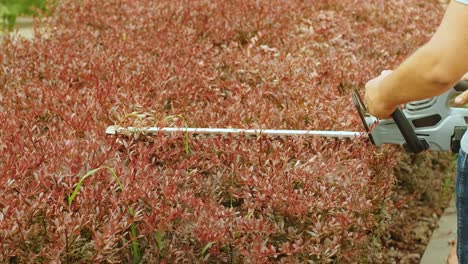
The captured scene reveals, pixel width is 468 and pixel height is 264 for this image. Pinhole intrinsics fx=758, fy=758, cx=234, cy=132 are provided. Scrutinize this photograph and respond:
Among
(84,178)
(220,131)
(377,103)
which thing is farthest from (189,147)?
(377,103)

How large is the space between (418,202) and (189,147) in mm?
2491

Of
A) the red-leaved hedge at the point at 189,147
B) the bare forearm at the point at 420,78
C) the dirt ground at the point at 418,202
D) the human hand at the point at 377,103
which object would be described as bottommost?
the dirt ground at the point at 418,202

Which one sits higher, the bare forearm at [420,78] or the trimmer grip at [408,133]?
the bare forearm at [420,78]

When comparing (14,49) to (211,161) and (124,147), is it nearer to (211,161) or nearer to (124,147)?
(124,147)

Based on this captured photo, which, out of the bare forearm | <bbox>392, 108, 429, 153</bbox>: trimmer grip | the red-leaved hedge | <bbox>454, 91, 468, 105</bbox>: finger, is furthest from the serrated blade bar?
the bare forearm

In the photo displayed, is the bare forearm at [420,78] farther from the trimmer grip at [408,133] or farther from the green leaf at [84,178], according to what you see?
the green leaf at [84,178]

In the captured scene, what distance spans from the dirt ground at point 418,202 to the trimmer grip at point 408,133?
1.15m

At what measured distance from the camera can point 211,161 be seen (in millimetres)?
3043

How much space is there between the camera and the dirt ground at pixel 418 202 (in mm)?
4465

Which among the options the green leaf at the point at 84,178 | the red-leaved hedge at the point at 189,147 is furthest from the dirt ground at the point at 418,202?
the green leaf at the point at 84,178

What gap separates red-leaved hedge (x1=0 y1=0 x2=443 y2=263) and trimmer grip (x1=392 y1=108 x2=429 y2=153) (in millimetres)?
221

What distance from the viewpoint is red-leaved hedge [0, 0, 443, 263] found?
2.63m

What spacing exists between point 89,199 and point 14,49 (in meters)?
1.94

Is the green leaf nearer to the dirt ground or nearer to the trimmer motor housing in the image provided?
the trimmer motor housing
